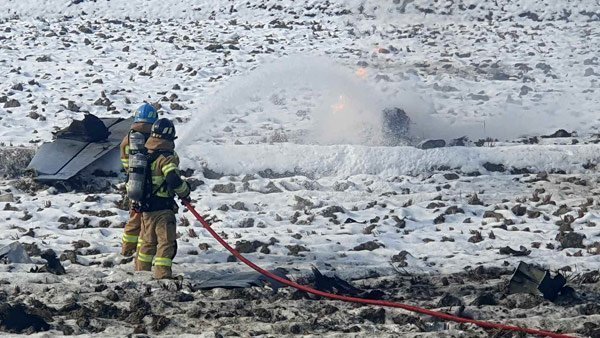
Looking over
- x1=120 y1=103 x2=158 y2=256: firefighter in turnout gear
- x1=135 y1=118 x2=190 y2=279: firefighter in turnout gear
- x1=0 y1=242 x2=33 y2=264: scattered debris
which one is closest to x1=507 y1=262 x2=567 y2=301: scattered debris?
x1=135 y1=118 x2=190 y2=279: firefighter in turnout gear

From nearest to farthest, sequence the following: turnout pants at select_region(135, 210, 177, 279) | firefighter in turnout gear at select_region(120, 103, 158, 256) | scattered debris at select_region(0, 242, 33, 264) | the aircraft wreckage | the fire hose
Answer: the fire hose < turnout pants at select_region(135, 210, 177, 279) < scattered debris at select_region(0, 242, 33, 264) < firefighter in turnout gear at select_region(120, 103, 158, 256) < the aircraft wreckage

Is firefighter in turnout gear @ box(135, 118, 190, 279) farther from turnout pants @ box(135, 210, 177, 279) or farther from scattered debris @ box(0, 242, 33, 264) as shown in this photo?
scattered debris @ box(0, 242, 33, 264)

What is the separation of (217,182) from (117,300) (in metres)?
5.31

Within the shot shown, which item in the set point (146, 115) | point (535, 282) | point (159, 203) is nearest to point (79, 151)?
point (146, 115)

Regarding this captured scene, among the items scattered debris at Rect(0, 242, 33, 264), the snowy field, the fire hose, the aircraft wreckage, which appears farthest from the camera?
the aircraft wreckage

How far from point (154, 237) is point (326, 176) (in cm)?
476

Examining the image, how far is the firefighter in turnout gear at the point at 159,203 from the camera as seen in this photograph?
9.04 metres

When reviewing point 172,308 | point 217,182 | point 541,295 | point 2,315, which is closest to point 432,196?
point 217,182

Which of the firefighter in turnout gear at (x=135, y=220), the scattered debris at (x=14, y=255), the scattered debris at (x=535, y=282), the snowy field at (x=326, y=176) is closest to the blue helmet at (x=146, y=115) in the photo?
the firefighter in turnout gear at (x=135, y=220)

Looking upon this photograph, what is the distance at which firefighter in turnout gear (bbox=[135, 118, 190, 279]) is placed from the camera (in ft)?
29.7

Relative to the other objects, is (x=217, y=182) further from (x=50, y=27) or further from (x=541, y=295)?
(x=50, y=27)

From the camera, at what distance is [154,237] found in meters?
9.20

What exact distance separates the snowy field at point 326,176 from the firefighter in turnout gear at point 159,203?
1.28 ft

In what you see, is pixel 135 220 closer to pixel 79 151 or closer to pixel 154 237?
pixel 154 237
